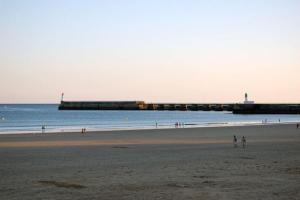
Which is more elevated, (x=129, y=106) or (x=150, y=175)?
A: (x=129, y=106)

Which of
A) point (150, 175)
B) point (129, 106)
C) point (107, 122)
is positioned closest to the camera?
point (150, 175)

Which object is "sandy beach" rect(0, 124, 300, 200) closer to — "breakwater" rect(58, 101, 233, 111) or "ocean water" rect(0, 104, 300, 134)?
"ocean water" rect(0, 104, 300, 134)

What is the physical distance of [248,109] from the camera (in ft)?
387

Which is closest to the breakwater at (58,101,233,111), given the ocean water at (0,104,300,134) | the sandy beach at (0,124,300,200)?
the ocean water at (0,104,300,134)

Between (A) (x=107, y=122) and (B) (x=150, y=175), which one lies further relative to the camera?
(A) (x=107, y=122)

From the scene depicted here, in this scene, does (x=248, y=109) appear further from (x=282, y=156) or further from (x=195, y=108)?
(x=282, y=156)

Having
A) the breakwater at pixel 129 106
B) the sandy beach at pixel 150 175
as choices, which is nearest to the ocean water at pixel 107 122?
the sandy beach at pixel 150 175

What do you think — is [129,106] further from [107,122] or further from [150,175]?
[150,175]

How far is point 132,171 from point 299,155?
323 inches

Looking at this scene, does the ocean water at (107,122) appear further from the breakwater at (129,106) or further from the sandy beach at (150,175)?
the breakwater at (129,106)

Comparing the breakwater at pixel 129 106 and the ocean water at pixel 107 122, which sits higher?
the breakwater at pixel 129 106

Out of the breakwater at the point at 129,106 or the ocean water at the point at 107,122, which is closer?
the ocean water at the point at 107,122

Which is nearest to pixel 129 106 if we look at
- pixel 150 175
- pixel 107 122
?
pixel 107 122

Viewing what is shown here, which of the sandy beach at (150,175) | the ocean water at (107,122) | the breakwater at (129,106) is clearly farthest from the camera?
the breakwater at (129,106)
